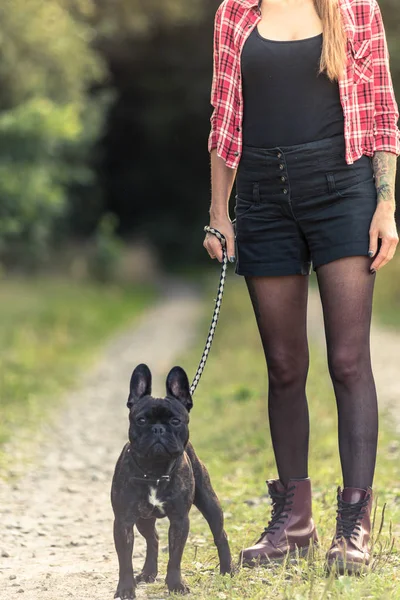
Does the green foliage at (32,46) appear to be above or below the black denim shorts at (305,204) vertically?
above

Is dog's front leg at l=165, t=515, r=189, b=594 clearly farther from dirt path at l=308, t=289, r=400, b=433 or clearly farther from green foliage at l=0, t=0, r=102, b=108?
green foliage at l=0, t=0, r=102, b=108

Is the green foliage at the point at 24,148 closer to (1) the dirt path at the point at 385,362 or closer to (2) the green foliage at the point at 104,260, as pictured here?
(1) the dirt path at the point at 385,362

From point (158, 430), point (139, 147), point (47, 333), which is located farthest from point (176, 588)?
point (139, 147)

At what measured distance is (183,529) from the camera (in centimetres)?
351

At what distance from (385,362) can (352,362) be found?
24.6 feet

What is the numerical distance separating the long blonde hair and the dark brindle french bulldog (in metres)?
1.20

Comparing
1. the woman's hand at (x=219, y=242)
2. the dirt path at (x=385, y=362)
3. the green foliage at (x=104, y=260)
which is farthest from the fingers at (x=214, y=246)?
the green foliage at (x=104, y=260)

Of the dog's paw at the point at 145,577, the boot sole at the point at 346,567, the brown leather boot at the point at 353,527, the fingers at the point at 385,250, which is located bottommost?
the dog's paw at the point at 145,577

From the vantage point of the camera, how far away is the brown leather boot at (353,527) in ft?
11.9

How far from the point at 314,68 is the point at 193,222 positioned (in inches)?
1154

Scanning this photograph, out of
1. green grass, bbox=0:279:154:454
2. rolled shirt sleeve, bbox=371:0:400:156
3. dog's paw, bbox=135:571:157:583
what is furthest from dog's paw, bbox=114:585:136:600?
green grass, bbox=0:279:154:454

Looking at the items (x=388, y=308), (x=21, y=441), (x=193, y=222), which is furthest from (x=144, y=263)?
(x=21, y=441)

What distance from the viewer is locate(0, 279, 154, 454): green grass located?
888 centimetres

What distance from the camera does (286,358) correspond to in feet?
13.1
